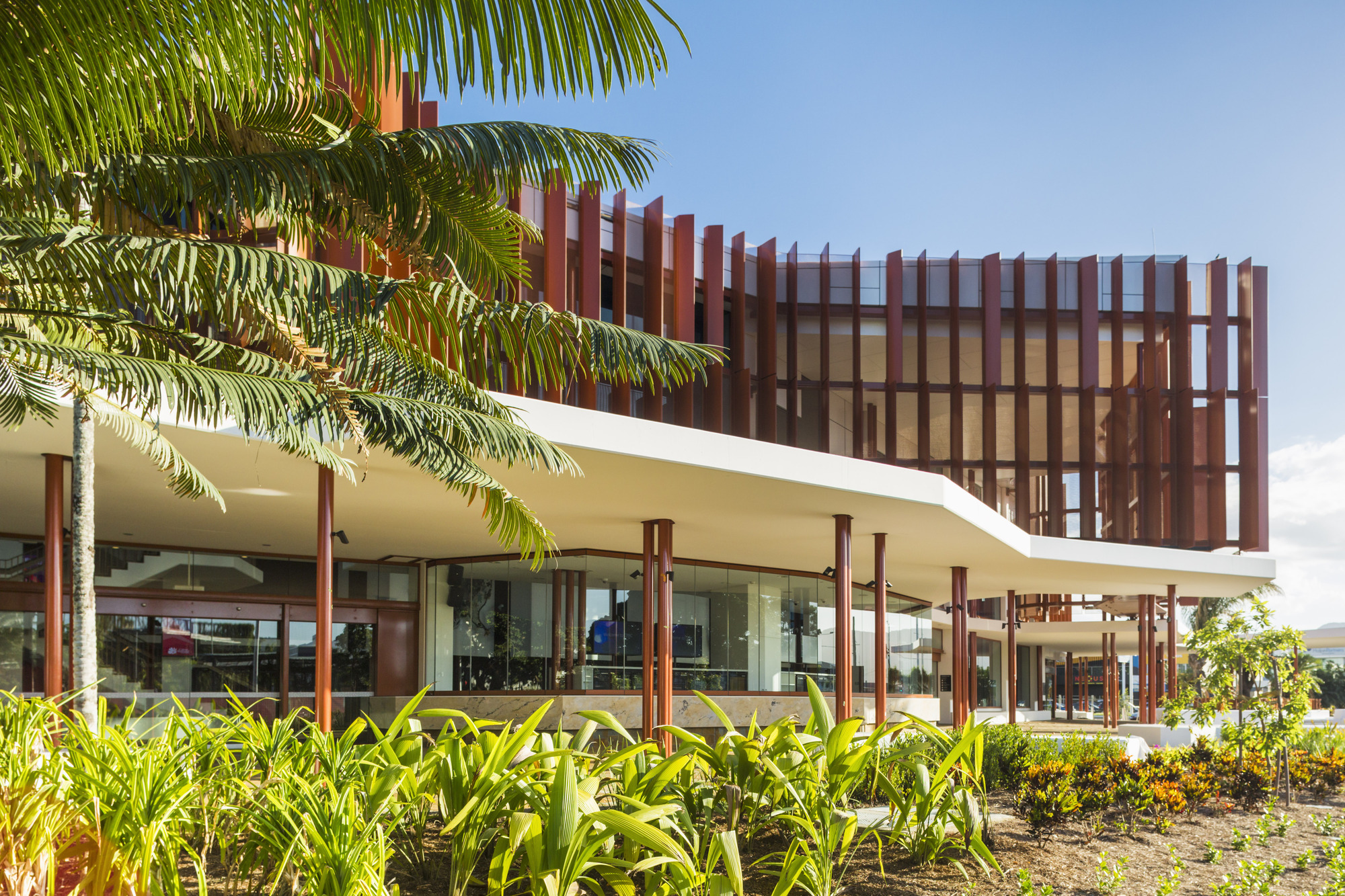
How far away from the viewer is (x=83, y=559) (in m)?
8.37

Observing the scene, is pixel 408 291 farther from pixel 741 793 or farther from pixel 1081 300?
pixel 1081 300

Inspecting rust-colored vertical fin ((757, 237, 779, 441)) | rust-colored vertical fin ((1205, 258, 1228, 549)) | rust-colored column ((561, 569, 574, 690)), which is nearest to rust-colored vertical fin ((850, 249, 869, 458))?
rust-colored vertical fin ((757, 237, 779, 441))

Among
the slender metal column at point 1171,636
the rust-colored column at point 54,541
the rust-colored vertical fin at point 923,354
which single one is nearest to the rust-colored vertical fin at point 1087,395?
the slender metal column at point 1171,636

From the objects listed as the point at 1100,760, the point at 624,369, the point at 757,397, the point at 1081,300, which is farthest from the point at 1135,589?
the point at 624,369

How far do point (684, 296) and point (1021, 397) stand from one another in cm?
981

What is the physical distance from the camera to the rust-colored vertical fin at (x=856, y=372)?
87.4ft

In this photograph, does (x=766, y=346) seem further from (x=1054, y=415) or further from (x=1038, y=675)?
(x=1038, y=675)

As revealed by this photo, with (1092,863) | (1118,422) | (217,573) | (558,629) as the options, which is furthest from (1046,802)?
(1118,422)

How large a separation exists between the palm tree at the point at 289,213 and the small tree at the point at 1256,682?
8.99m

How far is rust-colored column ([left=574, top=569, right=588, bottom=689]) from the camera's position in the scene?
18531 mm

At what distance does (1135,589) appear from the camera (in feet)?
80.7

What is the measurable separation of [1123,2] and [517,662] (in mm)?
14126

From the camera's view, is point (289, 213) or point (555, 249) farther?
point (555, 249)

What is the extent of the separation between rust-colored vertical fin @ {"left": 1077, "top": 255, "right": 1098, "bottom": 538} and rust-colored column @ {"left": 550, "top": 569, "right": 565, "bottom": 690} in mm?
14674
